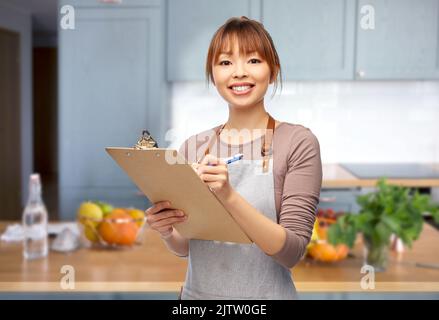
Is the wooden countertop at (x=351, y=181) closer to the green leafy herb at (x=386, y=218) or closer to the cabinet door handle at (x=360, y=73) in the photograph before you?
the cabinet door handle at (x=360, y=73)

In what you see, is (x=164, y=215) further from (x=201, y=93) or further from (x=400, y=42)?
(x=201, y=93)

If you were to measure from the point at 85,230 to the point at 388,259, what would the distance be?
58cm

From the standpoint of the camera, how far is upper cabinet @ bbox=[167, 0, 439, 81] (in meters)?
1.24

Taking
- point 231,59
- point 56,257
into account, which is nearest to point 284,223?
point 231,59

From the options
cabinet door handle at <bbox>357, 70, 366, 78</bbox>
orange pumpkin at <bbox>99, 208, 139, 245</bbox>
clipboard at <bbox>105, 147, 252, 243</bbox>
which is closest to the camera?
clipboard at <bbox>105, 147, 252, 243</bbox>

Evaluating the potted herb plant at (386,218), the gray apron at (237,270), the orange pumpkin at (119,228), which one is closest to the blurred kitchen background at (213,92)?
the orange pumpkin at (119,228)

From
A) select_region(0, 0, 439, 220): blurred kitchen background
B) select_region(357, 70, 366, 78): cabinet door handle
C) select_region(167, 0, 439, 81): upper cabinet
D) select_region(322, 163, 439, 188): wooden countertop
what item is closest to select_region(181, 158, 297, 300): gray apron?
select_region(167, 0, 439, 81): upper cabinet

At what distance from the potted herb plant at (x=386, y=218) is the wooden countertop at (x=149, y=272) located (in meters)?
0.06

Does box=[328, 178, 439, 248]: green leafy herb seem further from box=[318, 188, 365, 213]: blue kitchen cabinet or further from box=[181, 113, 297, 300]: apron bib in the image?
box=[318, 188, 365, 213]: blue kitchen cabinet

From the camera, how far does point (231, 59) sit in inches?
22.3

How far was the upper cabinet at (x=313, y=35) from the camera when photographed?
0.84 metres

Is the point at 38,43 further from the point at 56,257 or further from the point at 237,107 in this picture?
the point at 237,107

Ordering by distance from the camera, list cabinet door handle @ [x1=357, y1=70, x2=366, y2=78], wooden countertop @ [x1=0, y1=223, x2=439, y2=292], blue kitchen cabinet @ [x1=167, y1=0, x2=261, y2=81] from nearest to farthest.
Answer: wooden countertop @ [x1=0, y1=223, x2=439, y2=292], blue kitchen cabinet @ [x1=167, y1=0, x2=261, y2=81], cabinet door handle @ [x1=357, y1=70, x2=366, y2=78]

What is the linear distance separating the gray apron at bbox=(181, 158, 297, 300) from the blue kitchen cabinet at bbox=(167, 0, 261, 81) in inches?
26.9
